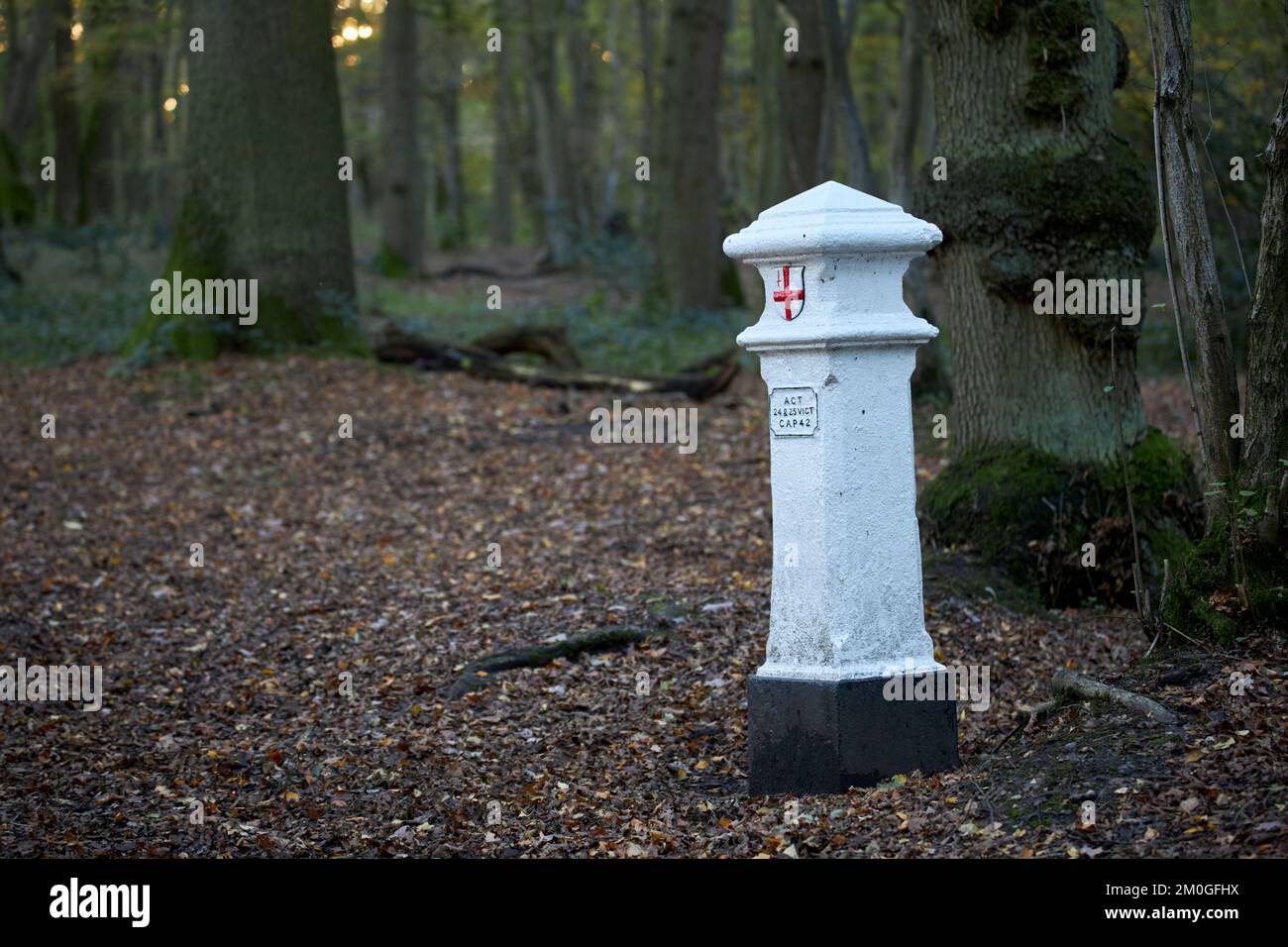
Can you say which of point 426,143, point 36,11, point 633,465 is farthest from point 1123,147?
point 426,143

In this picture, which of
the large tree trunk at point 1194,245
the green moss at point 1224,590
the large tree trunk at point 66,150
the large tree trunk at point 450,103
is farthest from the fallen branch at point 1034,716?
the large tree trunk at point 450,103

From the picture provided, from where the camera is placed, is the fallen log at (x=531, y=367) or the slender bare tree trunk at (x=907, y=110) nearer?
the slender bare tree trunk at (x=907, y=110)

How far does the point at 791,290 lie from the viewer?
14.8 feet

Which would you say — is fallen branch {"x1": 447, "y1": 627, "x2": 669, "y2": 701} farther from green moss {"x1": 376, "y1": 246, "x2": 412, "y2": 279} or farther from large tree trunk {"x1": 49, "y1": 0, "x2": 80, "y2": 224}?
large tree trunk {"x1": 49, "y1": 0, "x2": 80, "y2": 224}

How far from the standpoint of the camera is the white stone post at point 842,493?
4461 millimetres

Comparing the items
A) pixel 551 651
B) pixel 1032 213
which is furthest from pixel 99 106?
pixel 1032 213

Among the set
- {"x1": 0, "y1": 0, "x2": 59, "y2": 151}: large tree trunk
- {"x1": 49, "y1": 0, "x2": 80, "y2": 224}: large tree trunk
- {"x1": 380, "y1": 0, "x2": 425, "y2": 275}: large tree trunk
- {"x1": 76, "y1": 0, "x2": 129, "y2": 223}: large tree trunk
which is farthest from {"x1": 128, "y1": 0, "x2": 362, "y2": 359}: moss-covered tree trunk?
{"x1": 49, "y1": 0, "x2": 80, "y2": 224}: large tree trunk

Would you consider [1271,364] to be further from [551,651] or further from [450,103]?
[450,103]

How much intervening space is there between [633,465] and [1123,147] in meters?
4.82

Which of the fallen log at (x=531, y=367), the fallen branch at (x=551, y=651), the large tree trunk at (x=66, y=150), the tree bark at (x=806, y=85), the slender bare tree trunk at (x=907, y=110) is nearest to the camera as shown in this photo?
the fallen branch at (x=551, y=651)

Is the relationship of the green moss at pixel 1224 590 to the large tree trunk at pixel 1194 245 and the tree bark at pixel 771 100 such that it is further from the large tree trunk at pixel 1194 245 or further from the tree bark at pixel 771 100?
the tree bark at pixel 771 100

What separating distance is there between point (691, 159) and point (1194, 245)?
45.4 ft

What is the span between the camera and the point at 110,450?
11344mm

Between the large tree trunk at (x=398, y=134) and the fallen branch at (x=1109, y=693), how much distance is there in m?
22.0
